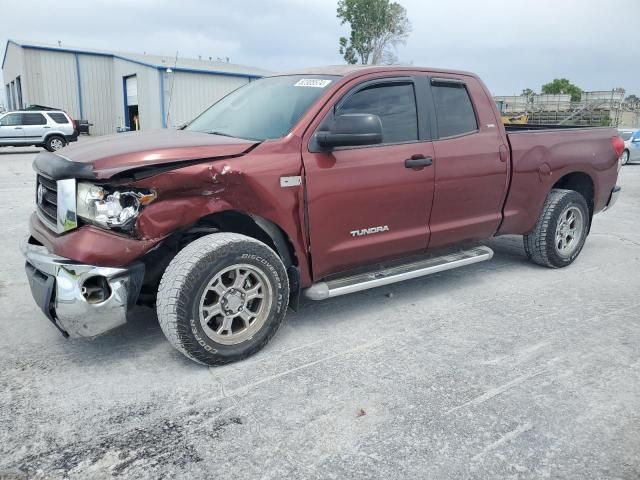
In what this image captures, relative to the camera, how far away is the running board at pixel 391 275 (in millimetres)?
3705

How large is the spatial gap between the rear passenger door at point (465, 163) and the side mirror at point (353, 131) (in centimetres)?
91

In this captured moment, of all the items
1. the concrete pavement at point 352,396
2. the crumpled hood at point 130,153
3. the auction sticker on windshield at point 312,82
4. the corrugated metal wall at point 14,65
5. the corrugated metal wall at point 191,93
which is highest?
the corrugated metal wall at point 14,65

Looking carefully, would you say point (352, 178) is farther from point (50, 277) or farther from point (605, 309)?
point (605, 309)

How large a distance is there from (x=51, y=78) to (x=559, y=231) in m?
34.8

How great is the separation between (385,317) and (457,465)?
1.77 metres

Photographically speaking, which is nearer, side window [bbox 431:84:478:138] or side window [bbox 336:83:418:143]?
side window [bbox 336:83:418:143]

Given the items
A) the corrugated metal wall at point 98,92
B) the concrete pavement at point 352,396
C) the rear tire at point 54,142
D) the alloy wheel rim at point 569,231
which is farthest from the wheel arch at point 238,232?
the corrugated metal wall at point 98,92

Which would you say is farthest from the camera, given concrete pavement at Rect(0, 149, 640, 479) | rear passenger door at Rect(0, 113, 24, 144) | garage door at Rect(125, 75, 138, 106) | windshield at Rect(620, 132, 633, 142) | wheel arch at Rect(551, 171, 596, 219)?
garage door at Rect(125, 75, 138, 106)

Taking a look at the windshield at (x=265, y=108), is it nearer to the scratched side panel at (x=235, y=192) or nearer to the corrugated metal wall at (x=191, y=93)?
the scratched side panel at (x=235, y=192)

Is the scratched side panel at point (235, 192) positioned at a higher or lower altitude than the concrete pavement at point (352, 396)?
higher

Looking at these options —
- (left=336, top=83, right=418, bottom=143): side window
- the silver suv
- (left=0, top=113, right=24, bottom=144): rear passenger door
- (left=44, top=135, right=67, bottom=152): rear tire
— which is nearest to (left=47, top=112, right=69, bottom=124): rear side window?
the silver suv

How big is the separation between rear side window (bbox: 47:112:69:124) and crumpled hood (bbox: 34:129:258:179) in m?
20.0

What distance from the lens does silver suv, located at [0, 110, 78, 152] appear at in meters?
20.3

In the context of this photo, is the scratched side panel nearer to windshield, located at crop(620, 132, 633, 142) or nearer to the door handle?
the door handle
